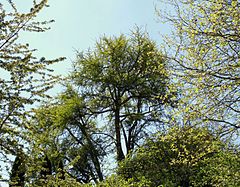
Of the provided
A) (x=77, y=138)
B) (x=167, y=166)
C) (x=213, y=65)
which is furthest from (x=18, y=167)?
(x=77, y=138)

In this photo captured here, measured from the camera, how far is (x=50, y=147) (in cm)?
2020

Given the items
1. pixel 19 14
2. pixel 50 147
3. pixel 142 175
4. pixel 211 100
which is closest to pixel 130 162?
pixel 142 175

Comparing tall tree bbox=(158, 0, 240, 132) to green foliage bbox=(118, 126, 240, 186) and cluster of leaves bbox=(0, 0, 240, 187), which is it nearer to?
cluster of leaves bbox=(0, 0, 240, 187)

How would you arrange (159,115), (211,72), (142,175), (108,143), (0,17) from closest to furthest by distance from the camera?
(0,17) < (211,72) < (142,175) < (159,115) < (108,143)

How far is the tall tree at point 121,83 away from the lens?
66.3ft

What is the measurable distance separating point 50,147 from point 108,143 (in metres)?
3.53

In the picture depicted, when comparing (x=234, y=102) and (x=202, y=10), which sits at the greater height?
(x=202, y=10)

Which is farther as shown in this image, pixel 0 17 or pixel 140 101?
pixel 140 101

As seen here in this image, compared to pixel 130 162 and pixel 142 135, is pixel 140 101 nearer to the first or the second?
pixel 142 135

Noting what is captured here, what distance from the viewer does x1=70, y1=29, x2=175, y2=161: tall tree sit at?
20203 millimetres

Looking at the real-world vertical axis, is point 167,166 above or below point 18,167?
above

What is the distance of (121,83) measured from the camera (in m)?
20.2

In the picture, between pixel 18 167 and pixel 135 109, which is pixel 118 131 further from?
pixel 18 167

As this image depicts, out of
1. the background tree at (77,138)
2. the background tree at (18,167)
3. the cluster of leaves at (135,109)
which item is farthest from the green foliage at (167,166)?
the background tree at (18,167)
